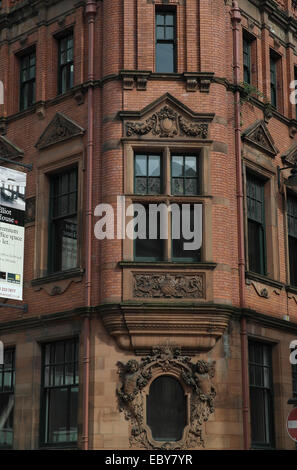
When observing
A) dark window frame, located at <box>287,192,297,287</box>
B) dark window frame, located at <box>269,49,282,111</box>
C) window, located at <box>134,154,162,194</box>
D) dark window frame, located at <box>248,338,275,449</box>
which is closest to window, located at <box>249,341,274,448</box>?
dark window frame, located at <box>248,338,275,449</box>

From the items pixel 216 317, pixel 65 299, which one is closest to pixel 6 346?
pixel 65 299

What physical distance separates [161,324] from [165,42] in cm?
759

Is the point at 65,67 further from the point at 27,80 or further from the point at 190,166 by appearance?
the point at 190,166

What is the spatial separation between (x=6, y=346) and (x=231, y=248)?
668 cm

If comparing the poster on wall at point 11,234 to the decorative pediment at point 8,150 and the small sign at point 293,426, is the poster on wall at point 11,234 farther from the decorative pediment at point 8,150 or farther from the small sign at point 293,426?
the small sign at point 293,426

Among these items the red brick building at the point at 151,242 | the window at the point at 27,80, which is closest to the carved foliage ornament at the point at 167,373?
the red brick building at the point at 151,242

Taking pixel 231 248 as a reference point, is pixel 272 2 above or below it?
above

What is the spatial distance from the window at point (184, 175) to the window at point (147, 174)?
0.38 meters

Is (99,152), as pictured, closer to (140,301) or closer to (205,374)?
(140,301)

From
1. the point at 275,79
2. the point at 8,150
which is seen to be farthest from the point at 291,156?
the point at 8,150

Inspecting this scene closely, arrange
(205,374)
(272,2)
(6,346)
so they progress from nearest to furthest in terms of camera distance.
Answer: (205,374)
(6,346)
(272,2)

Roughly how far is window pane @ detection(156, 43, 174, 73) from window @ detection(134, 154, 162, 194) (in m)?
2.42

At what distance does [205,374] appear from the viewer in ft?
62.7

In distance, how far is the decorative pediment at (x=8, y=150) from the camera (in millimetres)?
23300
